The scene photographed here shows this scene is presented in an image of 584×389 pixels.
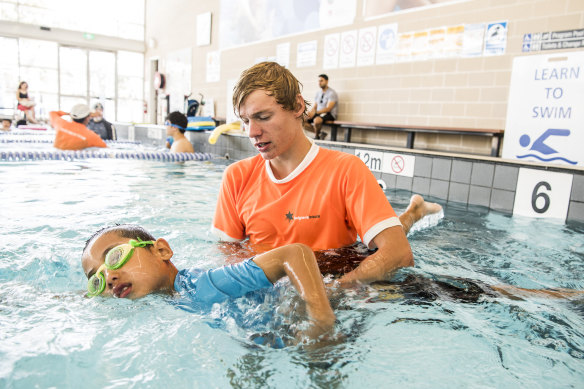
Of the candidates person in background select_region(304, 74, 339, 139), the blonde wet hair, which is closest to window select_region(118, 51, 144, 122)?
person in background select_region(304, 74, 339, 139)

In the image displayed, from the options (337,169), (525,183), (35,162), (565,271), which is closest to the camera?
(337,169)

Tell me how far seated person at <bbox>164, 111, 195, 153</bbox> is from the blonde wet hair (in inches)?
228

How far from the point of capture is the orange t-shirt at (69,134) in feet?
23.3

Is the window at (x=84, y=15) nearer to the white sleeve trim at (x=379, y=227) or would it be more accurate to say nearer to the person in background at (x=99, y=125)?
the person in background at (x=99, y=125)

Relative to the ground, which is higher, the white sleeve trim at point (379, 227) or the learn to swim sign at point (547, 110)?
the learn to swim sign at point (547, 110)

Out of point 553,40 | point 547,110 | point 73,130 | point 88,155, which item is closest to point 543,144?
point 547,110

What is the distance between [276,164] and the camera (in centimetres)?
200

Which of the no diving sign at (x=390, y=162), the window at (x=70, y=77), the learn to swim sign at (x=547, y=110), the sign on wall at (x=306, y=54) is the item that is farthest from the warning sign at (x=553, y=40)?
the window at (x=70, y=77)

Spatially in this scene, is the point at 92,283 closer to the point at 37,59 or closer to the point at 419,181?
the point at 419,181

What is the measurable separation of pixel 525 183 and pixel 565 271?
7.57 feet

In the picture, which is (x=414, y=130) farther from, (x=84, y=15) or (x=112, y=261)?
(x=84, y=15)

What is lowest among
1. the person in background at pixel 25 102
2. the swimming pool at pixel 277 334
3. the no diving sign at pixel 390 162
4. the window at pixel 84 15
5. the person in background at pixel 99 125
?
the swimming pool at pixel 277 334

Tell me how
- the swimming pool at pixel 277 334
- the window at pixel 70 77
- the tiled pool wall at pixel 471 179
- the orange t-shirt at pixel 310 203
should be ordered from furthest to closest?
the window at pixel 70 77, the tiled pool wall at pixel 471 179, the orange t-shirt at pixel 310 203, the swimming pool at pixel 277 334

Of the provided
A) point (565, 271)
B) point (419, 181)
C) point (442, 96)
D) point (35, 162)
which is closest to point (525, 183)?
point (419, 181)
